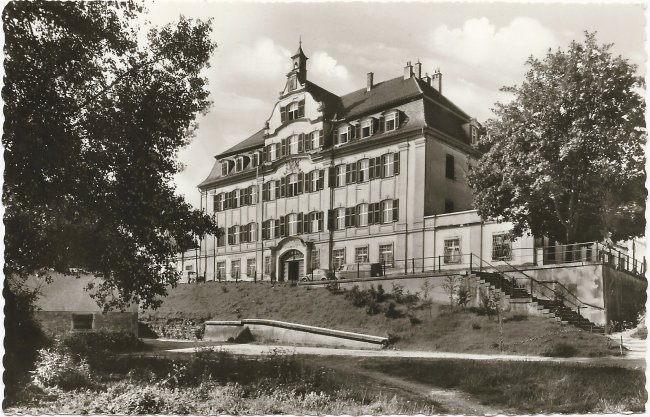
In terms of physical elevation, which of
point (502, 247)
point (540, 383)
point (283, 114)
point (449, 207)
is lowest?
point (540, 383)

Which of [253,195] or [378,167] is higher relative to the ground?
[378,167]

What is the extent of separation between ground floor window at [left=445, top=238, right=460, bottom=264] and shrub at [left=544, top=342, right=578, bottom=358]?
18.1ft

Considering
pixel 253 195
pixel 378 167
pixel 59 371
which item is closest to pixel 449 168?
pixel 378 167

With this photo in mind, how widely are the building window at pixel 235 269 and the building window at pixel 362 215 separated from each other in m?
3.43

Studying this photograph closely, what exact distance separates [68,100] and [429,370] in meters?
7.17

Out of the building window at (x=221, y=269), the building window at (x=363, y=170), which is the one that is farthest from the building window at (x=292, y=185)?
the building window at (x=363, y=170)

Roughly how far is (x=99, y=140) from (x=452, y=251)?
11391 mm

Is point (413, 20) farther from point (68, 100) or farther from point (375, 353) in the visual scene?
point (375, 353)

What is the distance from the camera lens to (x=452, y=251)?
61.5 feet

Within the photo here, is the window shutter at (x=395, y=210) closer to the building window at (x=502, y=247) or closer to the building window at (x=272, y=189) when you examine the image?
the building window at (x=502, y=247)

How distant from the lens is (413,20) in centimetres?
1054

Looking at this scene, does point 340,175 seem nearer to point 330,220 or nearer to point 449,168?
point 330,220

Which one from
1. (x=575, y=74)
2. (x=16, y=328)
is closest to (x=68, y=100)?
(x=16, y=328)

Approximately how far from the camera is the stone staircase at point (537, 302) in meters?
14.4
